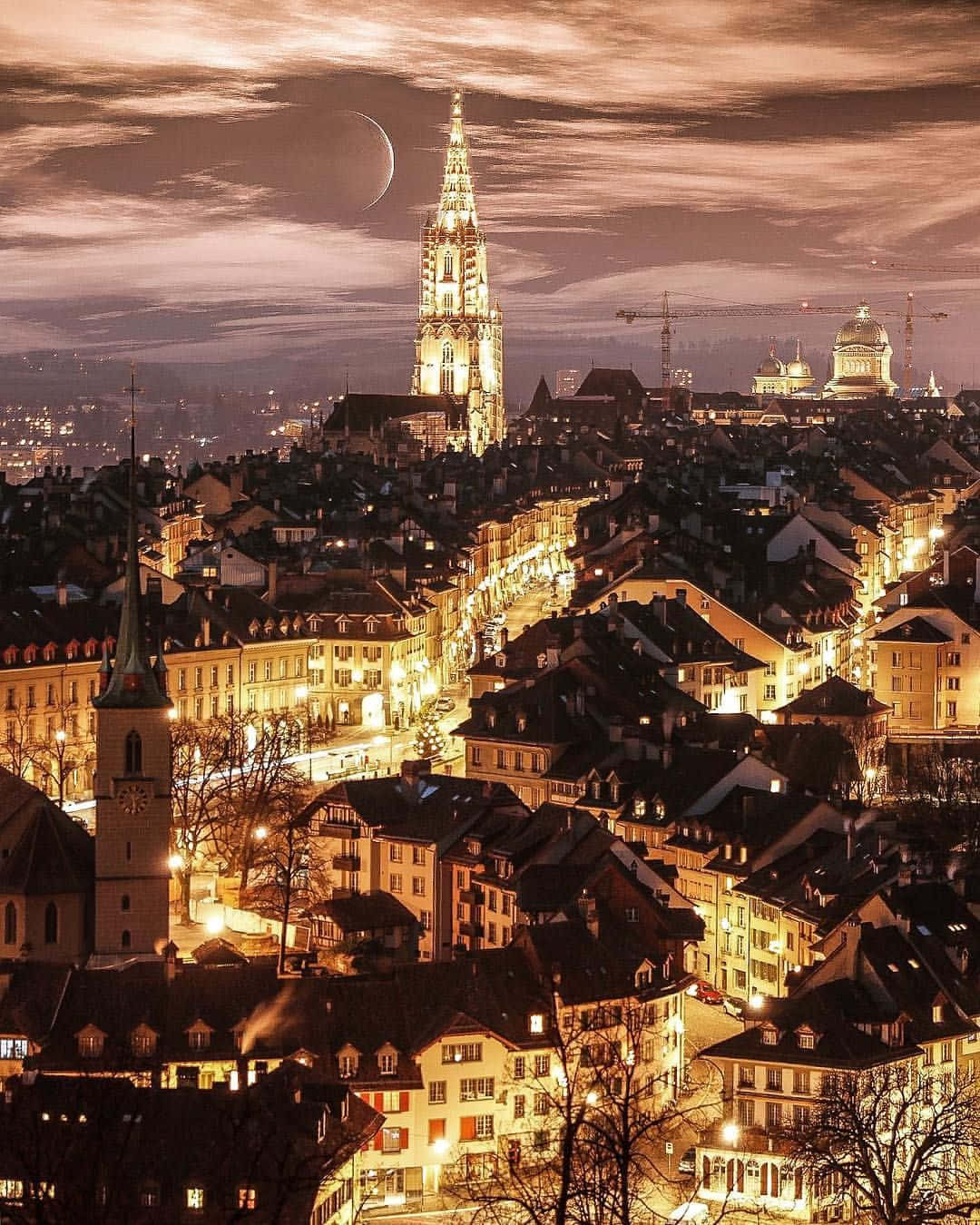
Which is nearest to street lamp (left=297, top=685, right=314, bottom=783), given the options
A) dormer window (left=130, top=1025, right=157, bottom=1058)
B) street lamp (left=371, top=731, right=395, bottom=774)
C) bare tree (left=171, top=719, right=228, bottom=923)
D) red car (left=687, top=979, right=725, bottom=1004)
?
street lamp (left=371, top=731, right=395, bottom=774)

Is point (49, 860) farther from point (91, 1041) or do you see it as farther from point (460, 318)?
point (460, 318)

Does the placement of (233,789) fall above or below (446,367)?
below

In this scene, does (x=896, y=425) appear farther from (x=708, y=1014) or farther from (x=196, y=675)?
(x=708, y=1014)

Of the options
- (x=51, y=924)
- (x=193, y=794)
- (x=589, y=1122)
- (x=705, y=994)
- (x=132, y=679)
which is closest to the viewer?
(x=589, y=1122)

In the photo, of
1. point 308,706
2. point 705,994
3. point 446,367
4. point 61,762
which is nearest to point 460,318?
point 446,367

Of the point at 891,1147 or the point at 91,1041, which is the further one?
the point at 91,1041

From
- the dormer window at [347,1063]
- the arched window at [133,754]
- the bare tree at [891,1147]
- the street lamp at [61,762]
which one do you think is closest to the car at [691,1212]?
the bare tree at [891,1147]

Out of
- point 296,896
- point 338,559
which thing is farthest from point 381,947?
point 338,559

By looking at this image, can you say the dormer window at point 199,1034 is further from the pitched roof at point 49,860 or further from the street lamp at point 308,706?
the street lamp at point 308,706
